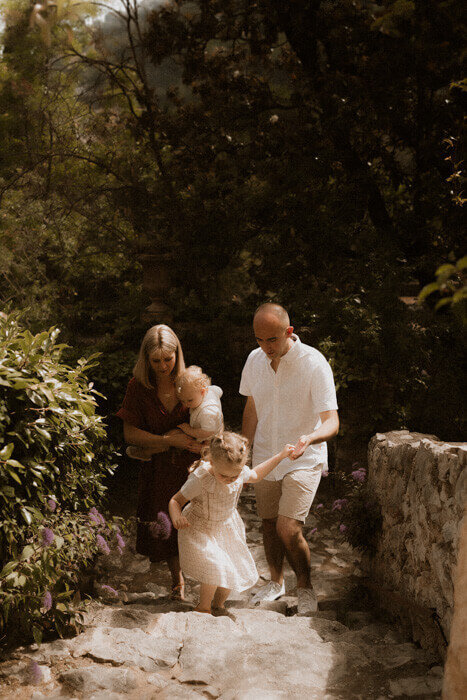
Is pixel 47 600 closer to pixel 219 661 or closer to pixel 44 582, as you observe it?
pixel 44 582

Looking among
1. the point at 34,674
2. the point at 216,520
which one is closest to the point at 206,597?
the point at 216,520

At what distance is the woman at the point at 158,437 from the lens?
Result: 4.09 meters

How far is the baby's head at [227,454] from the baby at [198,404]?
1.26 feet

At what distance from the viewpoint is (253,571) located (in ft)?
12.6

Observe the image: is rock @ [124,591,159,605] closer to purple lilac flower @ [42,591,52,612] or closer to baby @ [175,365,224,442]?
baby @ [175,365,224,442]

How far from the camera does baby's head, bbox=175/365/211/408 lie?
→ 3951 millimetres

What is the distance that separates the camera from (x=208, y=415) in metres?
4.03

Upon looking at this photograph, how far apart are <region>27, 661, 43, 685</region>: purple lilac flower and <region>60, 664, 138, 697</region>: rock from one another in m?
0.08

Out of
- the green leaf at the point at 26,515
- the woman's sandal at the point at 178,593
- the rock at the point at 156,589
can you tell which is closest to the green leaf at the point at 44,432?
the green leaf at the point at 26,515

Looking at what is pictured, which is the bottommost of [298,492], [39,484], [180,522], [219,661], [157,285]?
[219,661]

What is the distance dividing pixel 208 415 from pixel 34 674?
1837 millimetres

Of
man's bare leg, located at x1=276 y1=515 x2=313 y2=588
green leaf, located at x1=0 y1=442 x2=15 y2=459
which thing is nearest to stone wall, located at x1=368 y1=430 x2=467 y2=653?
man's bare leg, located at x1=276 y1=515 x2=313 y2=588

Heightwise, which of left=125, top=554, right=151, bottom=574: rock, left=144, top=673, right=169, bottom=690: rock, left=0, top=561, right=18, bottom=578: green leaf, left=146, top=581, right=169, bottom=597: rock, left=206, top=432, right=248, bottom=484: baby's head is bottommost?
left=146, top=581, right=169, bottom=597: rock

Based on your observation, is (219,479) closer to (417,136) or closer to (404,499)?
(404,499)
